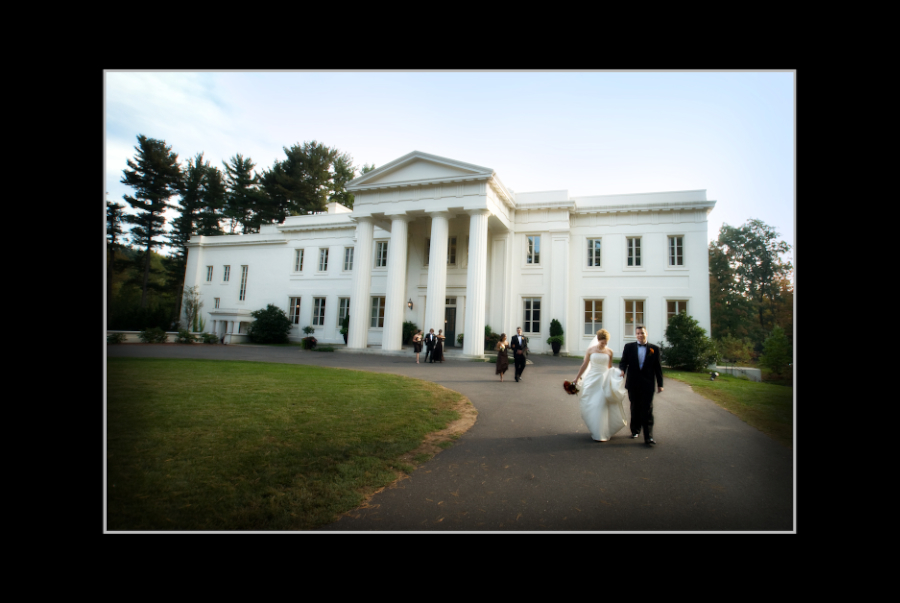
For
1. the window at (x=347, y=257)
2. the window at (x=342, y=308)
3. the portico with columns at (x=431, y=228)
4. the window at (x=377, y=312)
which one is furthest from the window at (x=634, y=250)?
the window at (x=347, y=257)

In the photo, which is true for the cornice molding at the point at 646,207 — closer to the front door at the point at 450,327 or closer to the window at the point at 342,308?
the front door at the point at 450,327

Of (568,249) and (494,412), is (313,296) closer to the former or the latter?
(494,412)

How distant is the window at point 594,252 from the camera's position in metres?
4.45

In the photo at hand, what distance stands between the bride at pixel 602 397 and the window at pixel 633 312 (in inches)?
21.0

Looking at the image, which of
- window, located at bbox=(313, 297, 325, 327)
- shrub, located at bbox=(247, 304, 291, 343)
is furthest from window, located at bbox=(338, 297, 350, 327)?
shrub, located at bbox=(247, 304, 291, 343)

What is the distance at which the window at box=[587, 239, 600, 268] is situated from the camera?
4.45m

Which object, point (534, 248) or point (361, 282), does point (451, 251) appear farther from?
point (534, 248)

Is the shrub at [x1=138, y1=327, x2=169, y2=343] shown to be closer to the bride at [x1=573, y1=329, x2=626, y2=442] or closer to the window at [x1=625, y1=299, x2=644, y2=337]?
the bride at [x1=573, y1=329, x2=626, y2=442]

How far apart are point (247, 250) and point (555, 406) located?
76.2 ft

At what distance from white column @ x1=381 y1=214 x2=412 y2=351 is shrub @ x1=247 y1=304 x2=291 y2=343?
914cm

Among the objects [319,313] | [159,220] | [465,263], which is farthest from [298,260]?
[159,220]

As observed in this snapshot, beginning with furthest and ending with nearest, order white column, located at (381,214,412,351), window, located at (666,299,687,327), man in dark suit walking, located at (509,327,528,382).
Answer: white column, located at (381,214,412,351) → man in dark suit walking, located at (509,327,528,382) → window, located at (666,299,687,327)

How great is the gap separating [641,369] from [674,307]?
1.06m
